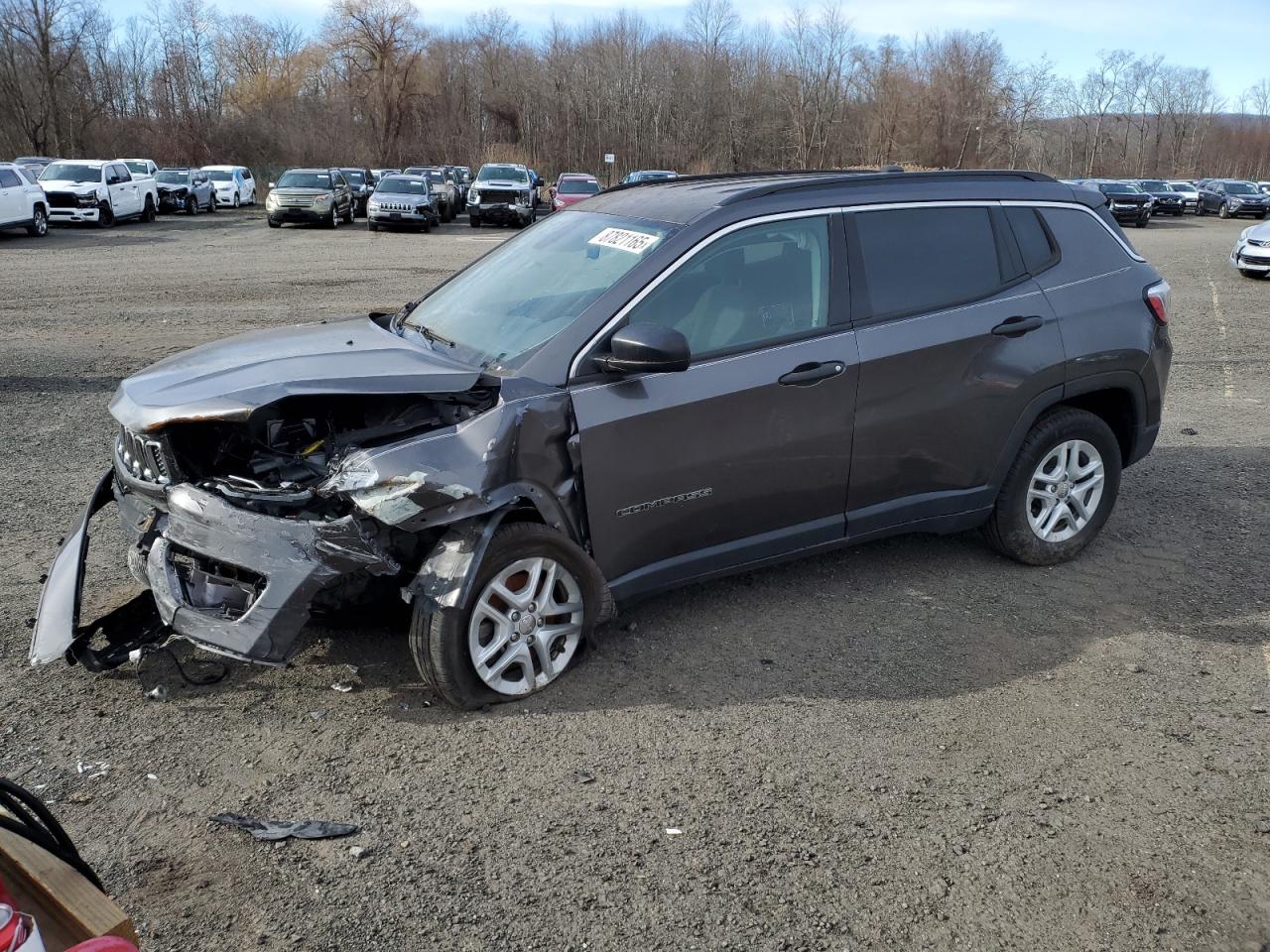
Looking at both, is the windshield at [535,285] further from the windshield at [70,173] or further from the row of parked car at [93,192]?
the windshield at [70,173]

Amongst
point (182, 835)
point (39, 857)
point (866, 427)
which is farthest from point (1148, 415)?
point (39, 857)

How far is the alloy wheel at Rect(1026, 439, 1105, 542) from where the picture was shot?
521 cm

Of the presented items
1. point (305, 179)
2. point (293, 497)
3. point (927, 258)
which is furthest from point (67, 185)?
point (927, 258)

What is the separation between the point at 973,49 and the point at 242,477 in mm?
78022

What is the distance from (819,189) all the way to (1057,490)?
79.0 inches

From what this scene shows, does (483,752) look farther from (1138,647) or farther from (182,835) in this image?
(1138,647)

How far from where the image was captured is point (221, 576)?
374 centimetres

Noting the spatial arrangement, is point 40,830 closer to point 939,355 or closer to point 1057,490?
point 939,355

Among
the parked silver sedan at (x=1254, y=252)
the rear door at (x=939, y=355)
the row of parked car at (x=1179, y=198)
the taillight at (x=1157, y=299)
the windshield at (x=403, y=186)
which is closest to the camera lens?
the rear door at (x=939, y=355)

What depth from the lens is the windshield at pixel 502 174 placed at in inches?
1283

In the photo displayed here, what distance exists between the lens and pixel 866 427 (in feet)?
14.9

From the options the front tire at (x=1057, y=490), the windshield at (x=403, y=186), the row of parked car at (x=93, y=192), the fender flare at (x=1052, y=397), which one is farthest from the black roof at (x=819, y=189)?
the windshield at (x=403, y=186)

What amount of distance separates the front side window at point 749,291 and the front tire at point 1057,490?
1459mm

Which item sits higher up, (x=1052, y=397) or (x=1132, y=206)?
(x=1132, y=206)
